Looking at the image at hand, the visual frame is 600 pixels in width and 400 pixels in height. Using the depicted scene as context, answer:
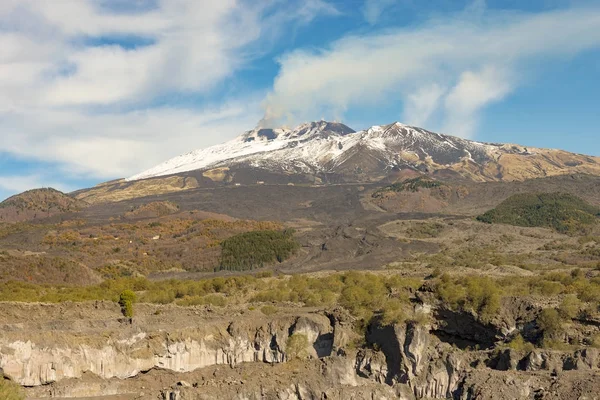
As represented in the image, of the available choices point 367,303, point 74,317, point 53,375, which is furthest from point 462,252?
point 53,375

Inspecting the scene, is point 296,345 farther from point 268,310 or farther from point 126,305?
point 126,305

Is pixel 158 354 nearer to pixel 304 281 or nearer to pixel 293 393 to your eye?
pixel 293 393

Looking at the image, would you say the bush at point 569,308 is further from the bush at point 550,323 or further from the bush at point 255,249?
the bush at point 255,249

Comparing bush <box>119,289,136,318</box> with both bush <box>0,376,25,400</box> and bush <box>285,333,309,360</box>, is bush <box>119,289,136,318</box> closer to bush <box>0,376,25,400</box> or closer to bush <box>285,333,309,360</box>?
bush <box>285,333,309,360</box>

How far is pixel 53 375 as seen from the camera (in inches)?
1542

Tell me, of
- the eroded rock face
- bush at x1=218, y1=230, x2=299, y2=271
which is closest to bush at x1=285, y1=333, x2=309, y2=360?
the eroded rock face

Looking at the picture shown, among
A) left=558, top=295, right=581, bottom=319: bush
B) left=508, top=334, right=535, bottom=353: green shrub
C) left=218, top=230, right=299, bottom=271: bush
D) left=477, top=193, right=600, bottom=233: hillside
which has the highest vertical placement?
left=477, top=193, right=600, bottom=233: hillside

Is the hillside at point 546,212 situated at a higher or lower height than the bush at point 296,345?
higher

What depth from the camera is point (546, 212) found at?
552 feet

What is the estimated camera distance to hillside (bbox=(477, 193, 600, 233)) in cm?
15860

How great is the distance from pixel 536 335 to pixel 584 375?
43.4ft

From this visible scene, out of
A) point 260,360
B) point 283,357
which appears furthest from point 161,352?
point 283,357

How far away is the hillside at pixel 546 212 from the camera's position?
158600 millimetres

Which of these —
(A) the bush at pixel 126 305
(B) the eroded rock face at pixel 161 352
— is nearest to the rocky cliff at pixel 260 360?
(B) the eroded rock face at pixel 161 352
